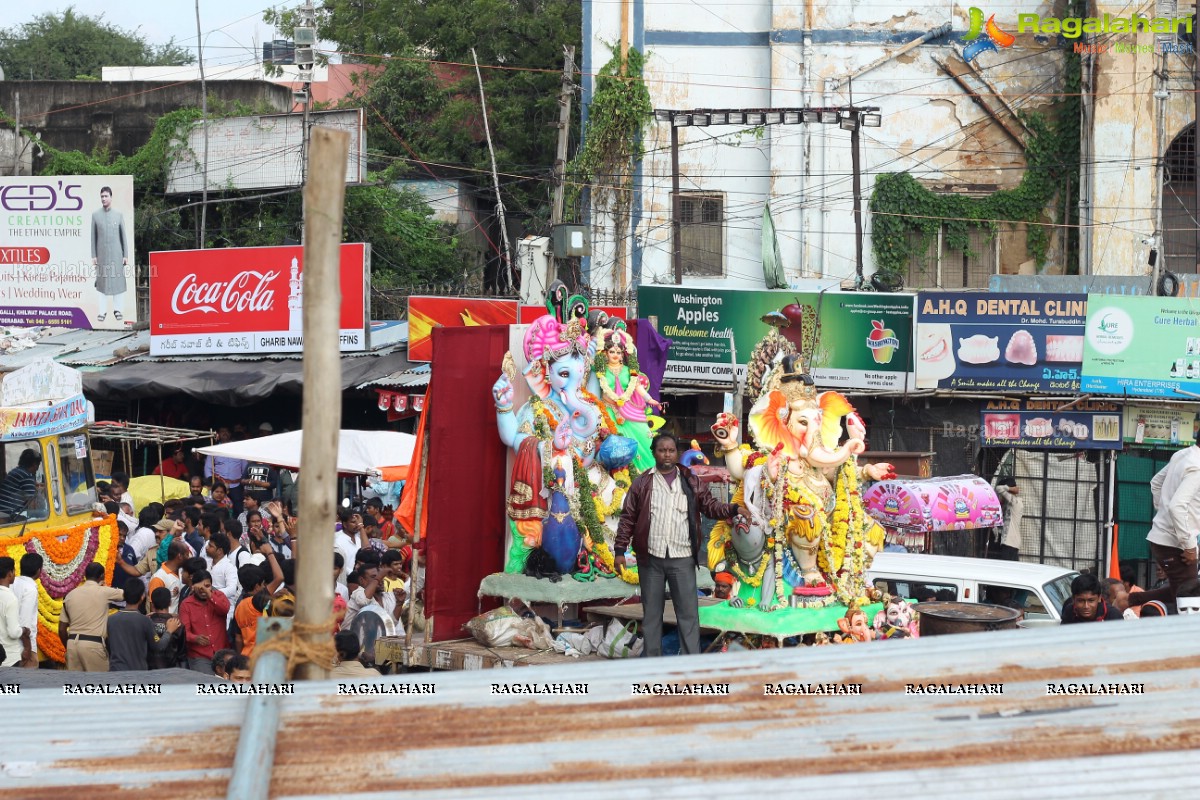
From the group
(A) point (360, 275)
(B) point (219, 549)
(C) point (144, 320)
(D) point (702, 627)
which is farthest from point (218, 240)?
(D) point (702, 627)

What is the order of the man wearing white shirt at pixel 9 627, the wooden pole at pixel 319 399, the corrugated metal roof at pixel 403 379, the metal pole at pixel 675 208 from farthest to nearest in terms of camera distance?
the metal pole at pixel 675 208, the corrugated metal roof at pixel 403 379, the man wearing white shirt at pixel 9 627, the wooden pole at pixel 319 399

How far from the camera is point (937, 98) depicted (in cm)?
2445

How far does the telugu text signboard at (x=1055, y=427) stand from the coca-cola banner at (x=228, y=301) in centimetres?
908

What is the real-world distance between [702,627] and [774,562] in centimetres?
65

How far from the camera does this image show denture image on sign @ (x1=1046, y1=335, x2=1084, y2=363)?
16.8 meters

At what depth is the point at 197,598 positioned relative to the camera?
8.92 metres

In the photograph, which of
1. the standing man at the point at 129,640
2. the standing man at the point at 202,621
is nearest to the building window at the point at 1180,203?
the standing man at the point at 202,621

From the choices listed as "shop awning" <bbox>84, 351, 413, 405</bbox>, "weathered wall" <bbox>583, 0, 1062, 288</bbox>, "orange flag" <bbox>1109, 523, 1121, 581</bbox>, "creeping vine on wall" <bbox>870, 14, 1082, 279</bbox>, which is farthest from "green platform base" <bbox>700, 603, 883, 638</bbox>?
"weathered wall" <bbox>583, 0, 1062, 288</bbox>

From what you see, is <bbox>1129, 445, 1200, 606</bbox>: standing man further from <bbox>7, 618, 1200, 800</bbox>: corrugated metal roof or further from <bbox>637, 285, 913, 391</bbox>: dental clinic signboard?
<bbox>637, 285, 913, 391</bbox>: dental clinic signboard

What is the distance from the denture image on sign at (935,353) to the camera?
57.5 ft

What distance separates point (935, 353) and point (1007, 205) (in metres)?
7.89

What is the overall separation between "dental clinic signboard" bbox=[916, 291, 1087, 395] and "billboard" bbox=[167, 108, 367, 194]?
1190 centimetres

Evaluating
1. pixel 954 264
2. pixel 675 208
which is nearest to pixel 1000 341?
pixel 675 208

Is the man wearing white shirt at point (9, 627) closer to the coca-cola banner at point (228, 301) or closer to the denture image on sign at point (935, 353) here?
the coca-cola banner at point (228, 301)
